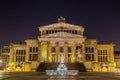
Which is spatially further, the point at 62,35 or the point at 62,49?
the point at 62,49

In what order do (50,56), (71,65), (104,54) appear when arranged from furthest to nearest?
(104,54) < (50,56) < (71,65)

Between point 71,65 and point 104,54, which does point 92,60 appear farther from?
point 71,65

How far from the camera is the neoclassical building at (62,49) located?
114m

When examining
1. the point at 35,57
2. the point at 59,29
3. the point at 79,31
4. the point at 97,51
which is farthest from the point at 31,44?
the point at 97,51

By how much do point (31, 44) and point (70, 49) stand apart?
1704cm

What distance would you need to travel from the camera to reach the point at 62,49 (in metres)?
115

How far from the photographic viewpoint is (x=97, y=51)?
121 metres

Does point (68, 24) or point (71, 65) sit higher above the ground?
point (68, 24)

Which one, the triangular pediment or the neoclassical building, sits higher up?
the triangular pediment

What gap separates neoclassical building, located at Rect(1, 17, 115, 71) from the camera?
373 ft

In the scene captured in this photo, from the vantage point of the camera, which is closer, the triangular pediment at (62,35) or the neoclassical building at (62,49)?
the neoclassical building at (62,49)

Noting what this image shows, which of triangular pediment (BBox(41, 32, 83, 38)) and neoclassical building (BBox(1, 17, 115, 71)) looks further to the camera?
triangular pediment (BBox(41, 32, 83, 38))

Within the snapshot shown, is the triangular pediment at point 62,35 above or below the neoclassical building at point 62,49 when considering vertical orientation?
above

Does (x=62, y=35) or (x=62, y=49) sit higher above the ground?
(x=62, y=35)
